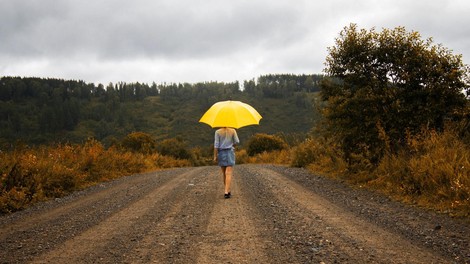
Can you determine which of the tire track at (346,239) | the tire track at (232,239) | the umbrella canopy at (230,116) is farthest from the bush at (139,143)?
the tire track at (346,239)

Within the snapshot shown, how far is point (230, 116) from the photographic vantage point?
9656 mm

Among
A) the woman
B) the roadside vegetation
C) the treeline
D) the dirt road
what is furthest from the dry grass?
the treeline

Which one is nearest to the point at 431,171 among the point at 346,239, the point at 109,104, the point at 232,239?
the point at 346,239

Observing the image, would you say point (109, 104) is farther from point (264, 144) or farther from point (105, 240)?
point (105, 240)

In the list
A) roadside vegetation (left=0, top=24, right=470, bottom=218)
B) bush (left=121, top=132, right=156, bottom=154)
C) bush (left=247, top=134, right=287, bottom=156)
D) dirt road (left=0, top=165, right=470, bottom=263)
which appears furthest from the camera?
bush (left=247, top=134, right=287, bottom=156)

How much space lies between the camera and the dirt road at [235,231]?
478 centimetres

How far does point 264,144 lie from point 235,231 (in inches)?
1181

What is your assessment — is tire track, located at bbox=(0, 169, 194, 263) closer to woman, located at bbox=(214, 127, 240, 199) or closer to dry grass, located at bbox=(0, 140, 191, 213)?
dry grass, located at bbox=(0, 140, 191, 213)

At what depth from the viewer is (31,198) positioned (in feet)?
32.5

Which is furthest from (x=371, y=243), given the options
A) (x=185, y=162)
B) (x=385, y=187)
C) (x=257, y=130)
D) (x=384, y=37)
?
(x=257, y=130)

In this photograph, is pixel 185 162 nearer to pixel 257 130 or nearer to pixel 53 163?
pixel 53 163

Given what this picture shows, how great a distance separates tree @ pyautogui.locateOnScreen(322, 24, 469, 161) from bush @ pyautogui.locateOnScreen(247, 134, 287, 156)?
75.3 ft

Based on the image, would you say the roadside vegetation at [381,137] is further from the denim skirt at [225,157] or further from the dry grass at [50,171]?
the denim skirt at [225,157]

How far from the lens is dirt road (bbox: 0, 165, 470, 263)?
4781 millimetres
